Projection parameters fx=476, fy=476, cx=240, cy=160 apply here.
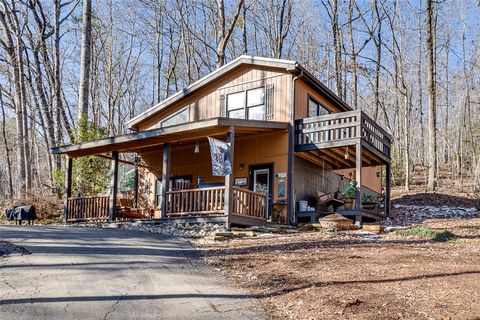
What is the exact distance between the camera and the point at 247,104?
16.9 m

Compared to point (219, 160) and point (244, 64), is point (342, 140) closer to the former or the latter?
point (219, 160)

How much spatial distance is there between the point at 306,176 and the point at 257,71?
13.4 ft

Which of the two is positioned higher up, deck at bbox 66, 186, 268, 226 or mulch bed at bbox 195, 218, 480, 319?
deck at bbox 66, 186, 268, 226

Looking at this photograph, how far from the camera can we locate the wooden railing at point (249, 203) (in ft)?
44.5

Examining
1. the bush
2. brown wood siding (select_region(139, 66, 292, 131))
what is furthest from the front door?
the bush

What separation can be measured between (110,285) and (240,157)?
416 inches

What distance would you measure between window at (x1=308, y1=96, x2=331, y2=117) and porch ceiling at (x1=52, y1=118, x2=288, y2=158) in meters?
1.94

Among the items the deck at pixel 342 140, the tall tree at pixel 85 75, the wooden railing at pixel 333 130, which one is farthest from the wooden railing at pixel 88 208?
the wooden railing at pixel 333 130

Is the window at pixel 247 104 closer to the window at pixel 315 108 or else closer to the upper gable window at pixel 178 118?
the window at pixel 315 108

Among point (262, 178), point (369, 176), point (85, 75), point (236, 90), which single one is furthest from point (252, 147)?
point (369, 176)

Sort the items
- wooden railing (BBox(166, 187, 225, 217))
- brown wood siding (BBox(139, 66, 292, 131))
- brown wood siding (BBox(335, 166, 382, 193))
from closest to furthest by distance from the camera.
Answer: wooden railing (BBox(166, 187, 225, 217))
brown wood siding (BBox(139, 66, 292, 131))
brown wood siding (BBox(335, 166, 382, 193))

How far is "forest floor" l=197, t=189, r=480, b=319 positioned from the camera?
5.28 meters

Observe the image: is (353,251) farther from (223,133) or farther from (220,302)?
(223,133)

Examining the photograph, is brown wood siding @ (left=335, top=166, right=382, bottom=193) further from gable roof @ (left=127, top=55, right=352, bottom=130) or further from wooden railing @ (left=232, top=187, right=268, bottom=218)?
wooden railing @ (left=232, top=187, right=268, bottom=218)
